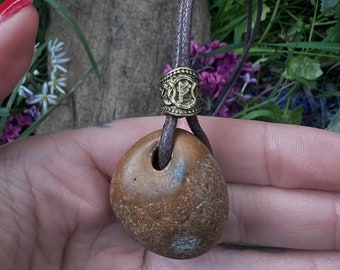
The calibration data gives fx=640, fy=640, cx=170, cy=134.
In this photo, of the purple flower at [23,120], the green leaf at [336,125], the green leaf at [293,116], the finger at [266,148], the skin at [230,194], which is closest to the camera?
the skin at [230,194]

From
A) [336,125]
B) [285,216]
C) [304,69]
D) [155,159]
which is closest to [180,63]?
[155,159]

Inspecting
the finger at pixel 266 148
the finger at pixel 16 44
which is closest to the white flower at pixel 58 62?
the finger at pixel 266 148

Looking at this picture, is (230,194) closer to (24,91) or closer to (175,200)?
(175,200)

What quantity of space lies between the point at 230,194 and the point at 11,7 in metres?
0.68

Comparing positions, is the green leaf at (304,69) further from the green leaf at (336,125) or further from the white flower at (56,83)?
the white flower at (56,83)

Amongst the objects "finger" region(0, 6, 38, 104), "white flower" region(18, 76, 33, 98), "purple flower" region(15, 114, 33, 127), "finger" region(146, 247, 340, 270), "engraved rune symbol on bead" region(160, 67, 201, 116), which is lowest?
"finger" region(146, 247, 340, 270)

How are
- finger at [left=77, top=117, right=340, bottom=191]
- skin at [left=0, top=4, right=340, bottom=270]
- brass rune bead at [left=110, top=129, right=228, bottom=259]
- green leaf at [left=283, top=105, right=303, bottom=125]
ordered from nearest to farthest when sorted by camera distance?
brass rune bead at [left=110, top=129, right=228, bottom=259]
skin at [left=0, top=4, right=340, bottom=270]
finger at [left=77, top=117, right=340, bottom=191]
green leaf at [left=283, top=105, right=303, bottom=125]

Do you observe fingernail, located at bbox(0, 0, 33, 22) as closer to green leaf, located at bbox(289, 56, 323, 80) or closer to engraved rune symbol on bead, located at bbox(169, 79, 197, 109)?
engraved rune symbol on bead, located at bbox(169, 79, 197, 109)

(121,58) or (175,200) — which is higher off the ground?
(121,58)

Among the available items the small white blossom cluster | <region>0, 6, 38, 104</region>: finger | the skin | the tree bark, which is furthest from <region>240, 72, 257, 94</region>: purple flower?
<region>0, 6, 38, 104</region>: finger

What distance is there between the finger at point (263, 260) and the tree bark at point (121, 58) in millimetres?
616

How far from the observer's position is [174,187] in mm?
1232

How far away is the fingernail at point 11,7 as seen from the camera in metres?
1.31

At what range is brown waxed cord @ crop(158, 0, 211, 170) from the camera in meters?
1.28
